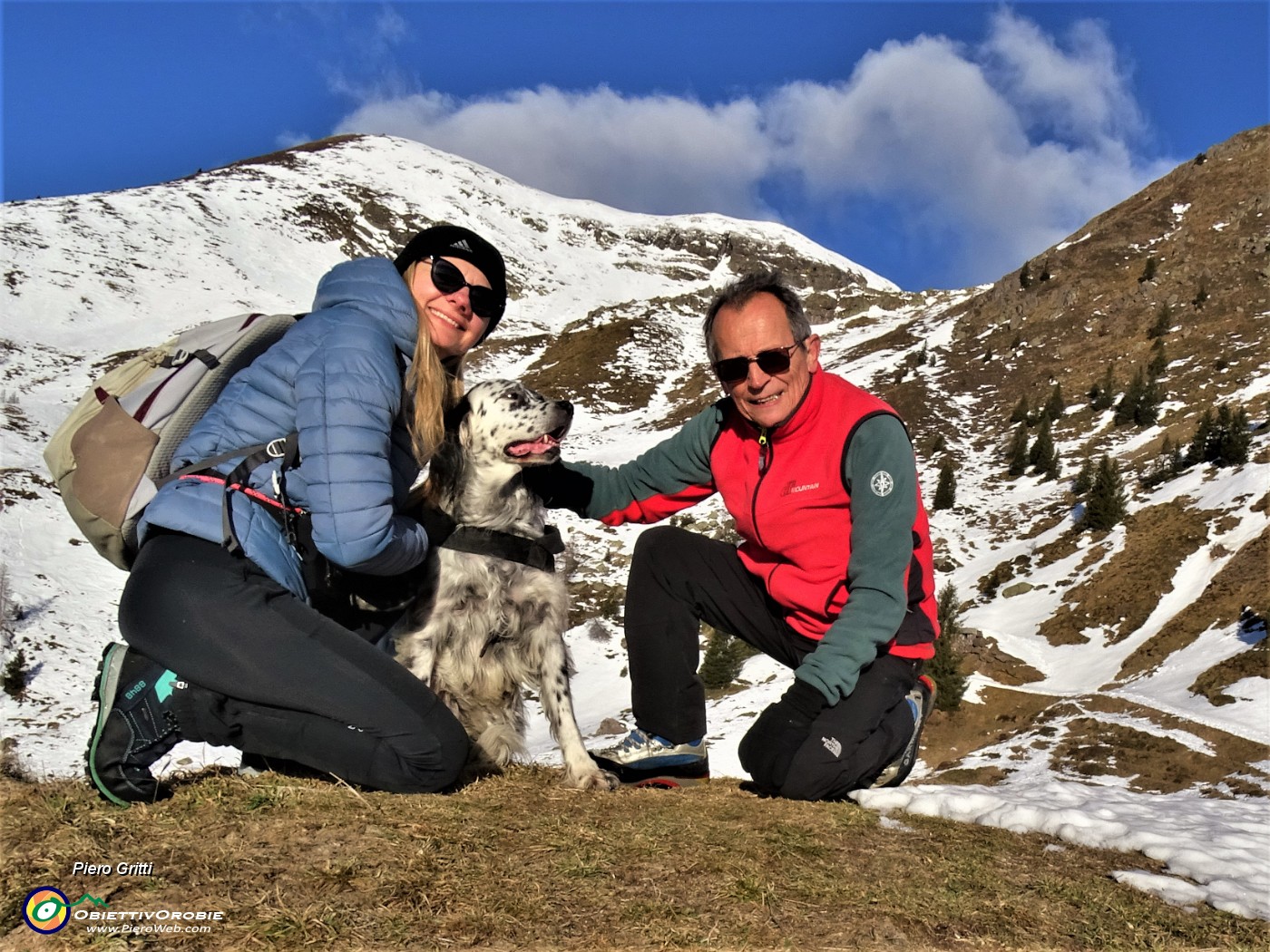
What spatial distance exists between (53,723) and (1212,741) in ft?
56.2

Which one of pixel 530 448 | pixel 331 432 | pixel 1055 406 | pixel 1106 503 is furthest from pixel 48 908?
pixel 1055 406

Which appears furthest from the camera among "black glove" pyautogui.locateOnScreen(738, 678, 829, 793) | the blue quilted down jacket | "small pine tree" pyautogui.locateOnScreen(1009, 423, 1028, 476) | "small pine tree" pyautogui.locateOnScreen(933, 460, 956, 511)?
"small pine tree" pyautogui.locateOnScreen(1009, 423, 1028, 476)

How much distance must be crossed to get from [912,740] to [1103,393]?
27459mm

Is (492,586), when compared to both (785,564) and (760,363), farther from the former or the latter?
(760,363)

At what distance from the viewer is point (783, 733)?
4.02m

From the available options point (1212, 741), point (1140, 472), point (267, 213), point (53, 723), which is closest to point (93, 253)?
point (267, 213)

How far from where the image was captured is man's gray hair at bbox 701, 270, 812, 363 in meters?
4.24

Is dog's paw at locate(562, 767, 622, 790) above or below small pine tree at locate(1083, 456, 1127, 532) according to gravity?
below

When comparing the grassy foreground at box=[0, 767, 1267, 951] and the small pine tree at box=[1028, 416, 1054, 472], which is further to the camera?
the small pine tree at box=[1028, 416, 1054, 472]

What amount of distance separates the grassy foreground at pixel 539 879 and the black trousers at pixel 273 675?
0.64 ft

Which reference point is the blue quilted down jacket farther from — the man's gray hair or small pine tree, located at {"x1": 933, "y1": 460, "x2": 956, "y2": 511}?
small pine tree, located at {"x1": 933, "y1": 460, "x2": 956, "y2": 511}

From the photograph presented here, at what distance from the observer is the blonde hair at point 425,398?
12.7 ft

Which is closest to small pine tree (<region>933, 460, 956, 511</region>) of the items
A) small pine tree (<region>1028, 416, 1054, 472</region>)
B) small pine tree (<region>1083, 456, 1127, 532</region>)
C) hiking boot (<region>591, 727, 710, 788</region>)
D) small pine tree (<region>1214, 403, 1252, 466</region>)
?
small pine tree (<region>1028, 416, 1054, 472</region>)

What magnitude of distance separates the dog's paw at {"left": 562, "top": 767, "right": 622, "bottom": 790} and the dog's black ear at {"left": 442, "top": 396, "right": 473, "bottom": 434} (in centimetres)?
192
